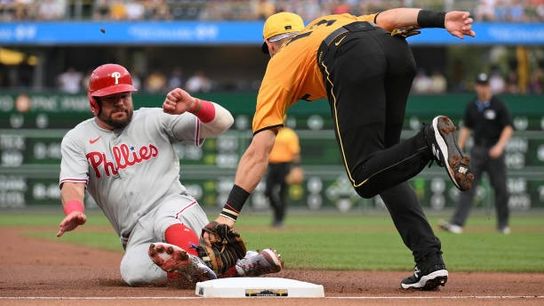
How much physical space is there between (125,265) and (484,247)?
6.76m

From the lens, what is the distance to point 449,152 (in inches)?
253

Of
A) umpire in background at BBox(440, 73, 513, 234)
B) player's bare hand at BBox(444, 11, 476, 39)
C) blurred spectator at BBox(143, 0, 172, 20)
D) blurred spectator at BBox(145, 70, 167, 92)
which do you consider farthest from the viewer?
blurred spectator at BBox(143, 0, 172, 20)

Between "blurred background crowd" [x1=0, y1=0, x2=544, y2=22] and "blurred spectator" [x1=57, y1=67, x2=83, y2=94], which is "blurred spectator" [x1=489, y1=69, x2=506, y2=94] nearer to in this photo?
"blurred background crowd" [x1=0, y1=0, x2=544, y2=22]

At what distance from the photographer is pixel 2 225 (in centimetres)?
1819

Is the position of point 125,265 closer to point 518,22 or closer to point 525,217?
point 525,217

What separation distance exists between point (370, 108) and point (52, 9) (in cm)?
2321

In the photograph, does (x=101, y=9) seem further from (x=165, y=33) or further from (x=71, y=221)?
(x=71, y=221)

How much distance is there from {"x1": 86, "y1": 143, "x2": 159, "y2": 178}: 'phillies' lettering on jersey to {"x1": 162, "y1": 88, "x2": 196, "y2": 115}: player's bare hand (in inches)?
28.0

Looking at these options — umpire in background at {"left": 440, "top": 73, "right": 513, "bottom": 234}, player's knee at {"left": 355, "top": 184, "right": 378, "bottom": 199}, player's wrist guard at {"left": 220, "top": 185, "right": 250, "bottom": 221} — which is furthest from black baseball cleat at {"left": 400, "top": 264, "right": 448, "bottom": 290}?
umpire in background at {"left": 440, "top": 73, "right": 513, "bottom": 234}

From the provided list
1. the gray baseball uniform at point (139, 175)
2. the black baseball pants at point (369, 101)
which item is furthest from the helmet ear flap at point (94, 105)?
the black baseball pants at point (369, 101)

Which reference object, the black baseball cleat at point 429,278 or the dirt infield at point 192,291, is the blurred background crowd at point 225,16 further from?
the black baseball cleat at point 429,278

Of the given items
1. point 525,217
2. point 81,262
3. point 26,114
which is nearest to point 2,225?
point 26,114

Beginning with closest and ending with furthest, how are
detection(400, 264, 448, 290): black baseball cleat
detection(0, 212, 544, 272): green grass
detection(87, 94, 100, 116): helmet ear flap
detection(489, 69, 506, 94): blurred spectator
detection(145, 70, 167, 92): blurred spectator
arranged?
detection(400, 264, 448, 290): black baseball cleat → detection(87, 94, 100, 116): helmet ear flap → detection(0, 212, 544, 272): green grass → detection(489, 69, 506, 94): blurred spectator → detection(145, 70, 167, 92): blurred spectator

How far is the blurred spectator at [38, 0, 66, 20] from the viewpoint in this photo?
2859 cm
